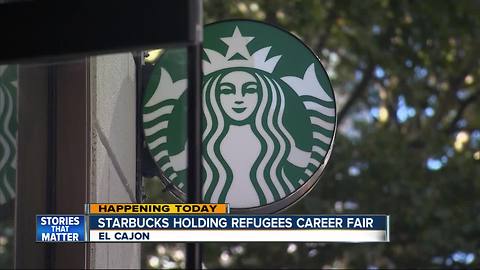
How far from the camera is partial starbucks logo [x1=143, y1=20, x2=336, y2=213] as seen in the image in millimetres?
5305

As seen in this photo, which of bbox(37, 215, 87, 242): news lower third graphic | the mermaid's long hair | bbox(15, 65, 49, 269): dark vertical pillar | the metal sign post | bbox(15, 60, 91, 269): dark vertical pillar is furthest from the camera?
the mermaid's long hair

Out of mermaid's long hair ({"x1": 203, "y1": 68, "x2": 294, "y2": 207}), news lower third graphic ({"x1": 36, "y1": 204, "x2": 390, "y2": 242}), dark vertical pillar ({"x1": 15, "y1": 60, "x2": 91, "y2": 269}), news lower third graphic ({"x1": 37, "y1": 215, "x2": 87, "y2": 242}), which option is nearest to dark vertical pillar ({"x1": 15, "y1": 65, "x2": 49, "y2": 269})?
dark vertical pillar ({"x1": 15, "y1": 60, "x2": 91, "y2": 269})

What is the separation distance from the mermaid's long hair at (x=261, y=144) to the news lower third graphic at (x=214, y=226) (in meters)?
0.65

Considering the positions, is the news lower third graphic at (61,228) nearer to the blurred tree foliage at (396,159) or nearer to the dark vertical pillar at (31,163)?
the dark vertical pillar at (31,163)

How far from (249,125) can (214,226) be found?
1215 mm

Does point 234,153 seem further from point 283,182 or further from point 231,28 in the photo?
point 231,28

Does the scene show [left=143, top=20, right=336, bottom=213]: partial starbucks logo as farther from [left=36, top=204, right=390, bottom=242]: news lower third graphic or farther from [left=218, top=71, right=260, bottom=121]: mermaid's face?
[left=36, top=204, right=390, bottom=242]: news lower third graphic

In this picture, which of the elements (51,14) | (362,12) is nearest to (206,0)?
(362,12)

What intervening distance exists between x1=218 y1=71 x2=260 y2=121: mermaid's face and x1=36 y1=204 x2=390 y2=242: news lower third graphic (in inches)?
31.5

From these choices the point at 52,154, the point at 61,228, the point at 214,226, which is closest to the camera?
the point at 214,226

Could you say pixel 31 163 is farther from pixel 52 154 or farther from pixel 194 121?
pixel 194 121

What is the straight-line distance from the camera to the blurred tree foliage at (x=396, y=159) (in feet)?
47.8

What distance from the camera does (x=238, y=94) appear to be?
5336 mm

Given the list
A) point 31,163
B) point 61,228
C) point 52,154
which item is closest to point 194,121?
point 61,228
